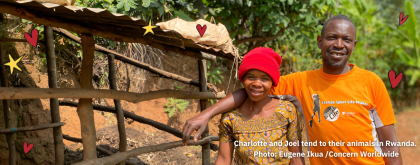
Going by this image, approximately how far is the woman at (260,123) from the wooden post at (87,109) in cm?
110

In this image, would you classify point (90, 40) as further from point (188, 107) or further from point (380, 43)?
point (380, 43)

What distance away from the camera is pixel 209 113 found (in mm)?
1633

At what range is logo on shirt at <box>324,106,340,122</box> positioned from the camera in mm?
1784

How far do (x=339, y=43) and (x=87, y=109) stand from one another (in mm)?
1741

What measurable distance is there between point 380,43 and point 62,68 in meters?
8.69

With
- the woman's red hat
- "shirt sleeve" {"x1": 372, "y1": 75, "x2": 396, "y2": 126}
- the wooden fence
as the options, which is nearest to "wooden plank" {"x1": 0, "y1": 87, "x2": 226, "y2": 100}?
the wooden fence

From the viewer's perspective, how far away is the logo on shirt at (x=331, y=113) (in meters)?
1.78

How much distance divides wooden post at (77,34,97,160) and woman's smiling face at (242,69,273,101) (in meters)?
1.25

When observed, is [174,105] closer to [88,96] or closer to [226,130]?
[88,96]

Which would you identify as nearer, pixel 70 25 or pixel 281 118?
pixel 281 118

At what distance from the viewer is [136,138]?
5.07 metres

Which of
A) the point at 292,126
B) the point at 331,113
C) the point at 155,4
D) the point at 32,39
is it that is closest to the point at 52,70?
the point at 32,39

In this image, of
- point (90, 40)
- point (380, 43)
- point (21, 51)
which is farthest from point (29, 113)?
point (380, 43)

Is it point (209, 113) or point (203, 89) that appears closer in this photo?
point (209, 113)
